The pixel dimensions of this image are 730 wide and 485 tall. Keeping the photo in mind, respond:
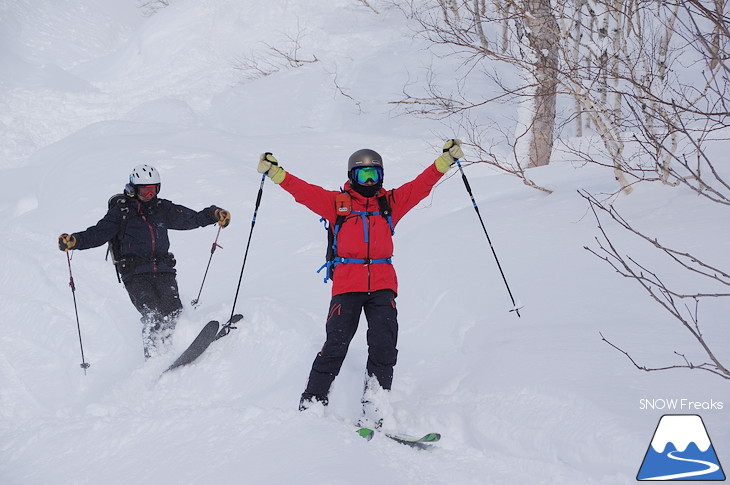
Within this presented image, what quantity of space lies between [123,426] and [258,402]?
1033 millimetres

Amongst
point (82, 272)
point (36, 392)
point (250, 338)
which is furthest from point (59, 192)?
point (250, 338)

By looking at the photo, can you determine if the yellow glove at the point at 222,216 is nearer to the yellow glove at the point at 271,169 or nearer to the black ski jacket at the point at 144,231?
the black ski jacket at the point at 144,231

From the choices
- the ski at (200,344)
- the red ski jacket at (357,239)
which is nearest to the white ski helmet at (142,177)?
the ski at (200,344)

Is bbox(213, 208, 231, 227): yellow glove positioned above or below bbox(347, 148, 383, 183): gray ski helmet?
above

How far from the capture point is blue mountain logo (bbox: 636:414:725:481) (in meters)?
3.51

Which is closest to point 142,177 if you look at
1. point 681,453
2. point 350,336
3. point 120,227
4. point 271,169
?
point 120,227

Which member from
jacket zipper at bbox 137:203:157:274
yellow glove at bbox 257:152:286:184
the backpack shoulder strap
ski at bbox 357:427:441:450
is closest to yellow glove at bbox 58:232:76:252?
jacket zipper at bbox 137:203:157:274

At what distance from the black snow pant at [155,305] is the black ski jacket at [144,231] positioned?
0.37 feet

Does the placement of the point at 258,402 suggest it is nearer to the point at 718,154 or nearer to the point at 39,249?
the point at 39,249

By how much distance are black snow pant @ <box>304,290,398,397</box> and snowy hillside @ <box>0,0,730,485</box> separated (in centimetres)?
29

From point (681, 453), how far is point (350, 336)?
220cm

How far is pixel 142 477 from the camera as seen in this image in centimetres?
405

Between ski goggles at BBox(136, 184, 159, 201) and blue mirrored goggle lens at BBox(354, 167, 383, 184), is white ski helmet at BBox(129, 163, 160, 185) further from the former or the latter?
blue mirrored goggle lens at BBox(354, 167, 383, 184)

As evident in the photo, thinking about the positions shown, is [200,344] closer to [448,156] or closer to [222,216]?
[222,216]
